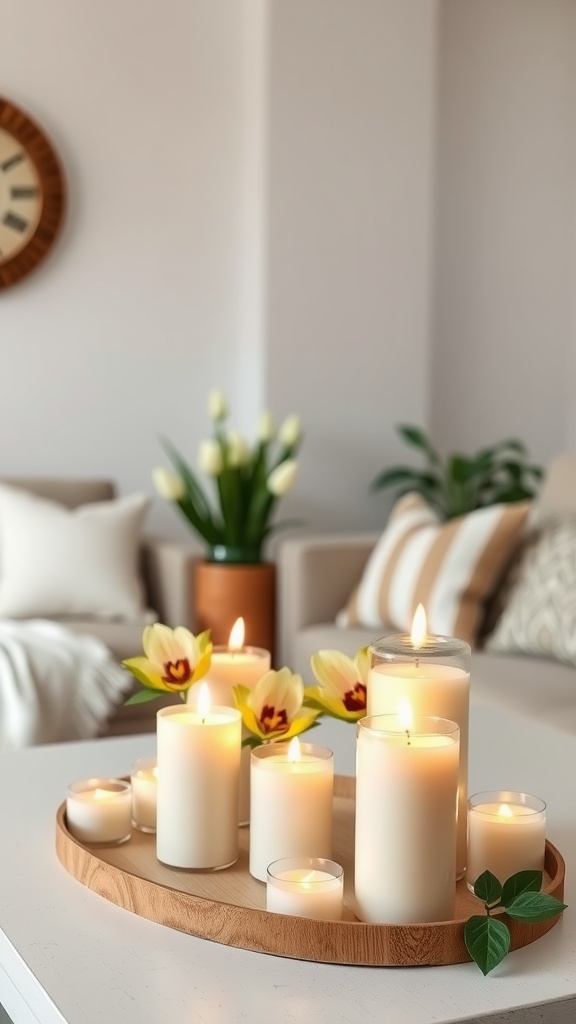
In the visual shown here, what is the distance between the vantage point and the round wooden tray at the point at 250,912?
96 centimetres

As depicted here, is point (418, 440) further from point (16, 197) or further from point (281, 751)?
point (281, 751)

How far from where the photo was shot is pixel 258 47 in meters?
4.10

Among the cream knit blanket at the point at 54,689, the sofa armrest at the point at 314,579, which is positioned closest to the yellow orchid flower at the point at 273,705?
the cream knit blanket at the point at 54,689

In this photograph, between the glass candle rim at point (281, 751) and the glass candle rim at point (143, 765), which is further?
the glass candle rim at point (143, 765)

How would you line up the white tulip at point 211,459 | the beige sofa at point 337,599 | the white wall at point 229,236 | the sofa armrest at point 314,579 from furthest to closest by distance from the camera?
the white wall at point 229,236 < the white tulip at point 211,459 < the sofa armrest at point 314,579 < the beige sofa at point 337,599

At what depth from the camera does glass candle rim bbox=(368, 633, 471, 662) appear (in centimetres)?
108

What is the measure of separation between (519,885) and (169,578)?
8.13 feet

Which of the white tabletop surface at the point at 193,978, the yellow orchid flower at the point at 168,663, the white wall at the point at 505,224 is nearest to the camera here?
the white tabletop surface at the point at 193,978

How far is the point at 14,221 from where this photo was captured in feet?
12.8

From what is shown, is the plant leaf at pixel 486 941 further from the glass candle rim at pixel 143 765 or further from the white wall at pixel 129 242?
the white wall at pixel 129 242

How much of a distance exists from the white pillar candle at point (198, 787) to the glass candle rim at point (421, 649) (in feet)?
0.53

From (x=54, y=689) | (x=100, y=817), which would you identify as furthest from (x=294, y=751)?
(x=54, y=689)

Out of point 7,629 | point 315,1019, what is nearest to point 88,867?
point 315,1019

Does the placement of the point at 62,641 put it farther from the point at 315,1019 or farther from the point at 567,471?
the point at 315,1019
